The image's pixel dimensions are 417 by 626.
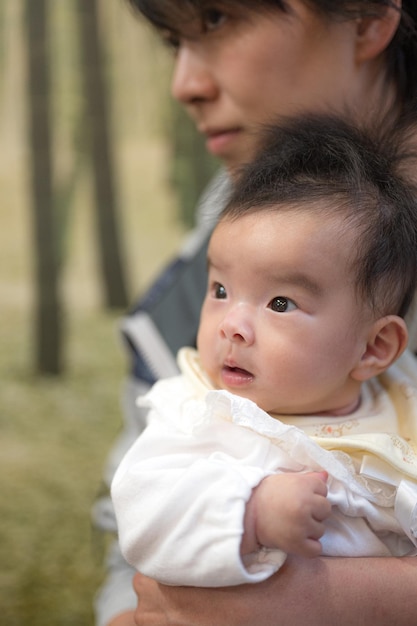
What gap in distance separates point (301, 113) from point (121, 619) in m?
0.58

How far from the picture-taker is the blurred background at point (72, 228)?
5.23 ft

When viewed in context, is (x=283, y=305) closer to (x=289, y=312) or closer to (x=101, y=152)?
(x=289, y=312)

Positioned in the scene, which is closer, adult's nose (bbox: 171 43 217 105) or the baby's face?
the baby's face

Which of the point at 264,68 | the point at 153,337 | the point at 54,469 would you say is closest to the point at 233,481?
the point at 153,337

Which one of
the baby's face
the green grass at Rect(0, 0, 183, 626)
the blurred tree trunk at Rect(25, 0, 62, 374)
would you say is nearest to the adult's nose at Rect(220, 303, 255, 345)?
the baby's face

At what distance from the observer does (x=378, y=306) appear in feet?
2.54

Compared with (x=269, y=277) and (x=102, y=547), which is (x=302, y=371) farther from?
(x=102, y=547)

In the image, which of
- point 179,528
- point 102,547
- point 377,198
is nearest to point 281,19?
point 377,198

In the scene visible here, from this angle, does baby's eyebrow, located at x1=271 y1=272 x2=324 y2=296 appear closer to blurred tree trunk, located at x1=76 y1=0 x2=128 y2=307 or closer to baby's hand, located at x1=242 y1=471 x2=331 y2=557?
baby's hand, located at x1=242 y1=471 x2=331 y2=557

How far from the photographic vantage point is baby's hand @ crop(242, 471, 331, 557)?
673 mm

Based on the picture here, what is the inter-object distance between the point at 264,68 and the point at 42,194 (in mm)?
815

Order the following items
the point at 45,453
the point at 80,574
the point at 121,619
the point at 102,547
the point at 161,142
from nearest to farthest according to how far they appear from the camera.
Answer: the point at 121,619, the point at 102,547, the point at 80,574, the point at 45,453, the point at 161,142

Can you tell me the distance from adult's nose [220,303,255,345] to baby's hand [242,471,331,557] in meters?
0.13

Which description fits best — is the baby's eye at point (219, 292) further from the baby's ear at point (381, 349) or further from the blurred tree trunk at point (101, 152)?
the blurred tree trunk at point (101, 152)
